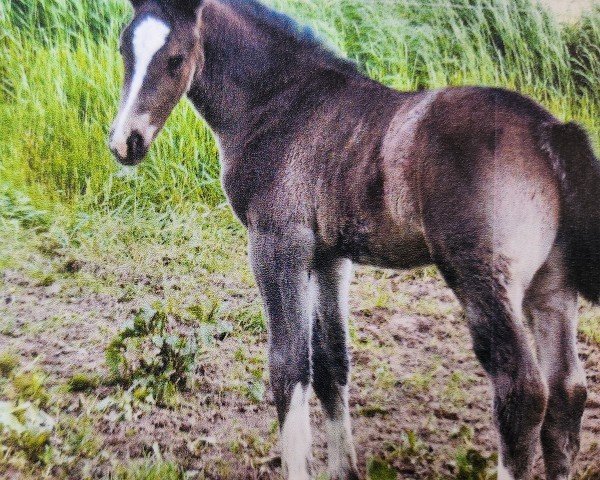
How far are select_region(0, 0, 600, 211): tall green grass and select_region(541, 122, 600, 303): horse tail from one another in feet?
1.61

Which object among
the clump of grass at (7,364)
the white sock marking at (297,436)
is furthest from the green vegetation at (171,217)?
the white sock marking at (297,436)

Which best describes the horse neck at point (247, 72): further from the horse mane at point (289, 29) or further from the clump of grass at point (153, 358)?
the clump of grass at point (153, 358)

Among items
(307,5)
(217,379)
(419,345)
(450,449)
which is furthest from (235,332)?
(307,5)

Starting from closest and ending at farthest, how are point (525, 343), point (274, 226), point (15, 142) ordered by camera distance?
point (525, 343), point (274, 226), point (15, 142)

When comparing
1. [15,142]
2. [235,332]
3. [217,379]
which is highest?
[15,142]

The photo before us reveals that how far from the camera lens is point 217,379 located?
2.28 metres

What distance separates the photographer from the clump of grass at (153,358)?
223 cm

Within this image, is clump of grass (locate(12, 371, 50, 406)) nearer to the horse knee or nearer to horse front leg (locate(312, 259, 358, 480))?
horse front leg (locate(312, 259, 358, 480))

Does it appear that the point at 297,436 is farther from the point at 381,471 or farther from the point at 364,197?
the point at 364,197

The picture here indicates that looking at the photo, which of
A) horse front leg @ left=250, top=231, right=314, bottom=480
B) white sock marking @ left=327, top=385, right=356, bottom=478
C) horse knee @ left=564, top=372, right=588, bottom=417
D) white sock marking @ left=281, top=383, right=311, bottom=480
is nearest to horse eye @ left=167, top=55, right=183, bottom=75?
horse front leg @ left=250, top=231, right=314, bottom=480

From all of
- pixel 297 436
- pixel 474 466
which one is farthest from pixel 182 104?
pixel 474 466

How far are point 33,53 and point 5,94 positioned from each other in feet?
0.55

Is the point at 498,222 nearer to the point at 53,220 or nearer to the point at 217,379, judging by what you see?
the point at 217,379

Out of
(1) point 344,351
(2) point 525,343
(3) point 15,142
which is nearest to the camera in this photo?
(2) point 525,343
